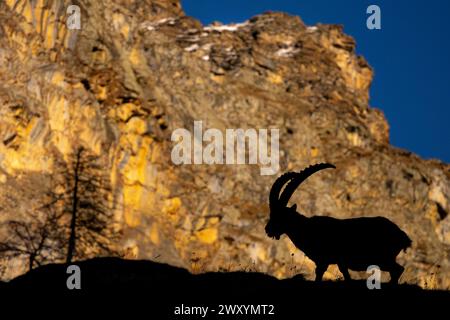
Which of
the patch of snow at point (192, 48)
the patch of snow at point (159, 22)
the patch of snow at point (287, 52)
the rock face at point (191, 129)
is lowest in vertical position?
the rock face at point (191, 129)

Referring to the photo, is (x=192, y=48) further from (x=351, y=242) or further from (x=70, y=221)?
(x=351, y=242)

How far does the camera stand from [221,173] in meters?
59.9

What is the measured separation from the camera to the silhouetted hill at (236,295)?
36.4 feet

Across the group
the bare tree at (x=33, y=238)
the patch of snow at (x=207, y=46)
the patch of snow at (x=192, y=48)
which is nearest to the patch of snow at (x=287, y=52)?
the patch of snow at (x=207, y=46)

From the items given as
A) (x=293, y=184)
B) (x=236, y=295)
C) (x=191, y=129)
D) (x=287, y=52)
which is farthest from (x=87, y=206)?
(x=287, y=52)

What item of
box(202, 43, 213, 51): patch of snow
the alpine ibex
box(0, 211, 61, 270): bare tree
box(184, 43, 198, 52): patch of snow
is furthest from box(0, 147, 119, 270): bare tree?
box(202, 43, 213, 51): patch of snow

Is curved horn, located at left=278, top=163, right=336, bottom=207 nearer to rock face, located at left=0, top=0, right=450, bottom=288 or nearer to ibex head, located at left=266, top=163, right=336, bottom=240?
ibex head, located at left=266, top=163, right=336, bottom=240

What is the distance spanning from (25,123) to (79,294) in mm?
28634

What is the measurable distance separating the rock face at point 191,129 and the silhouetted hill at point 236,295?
5.79 metres

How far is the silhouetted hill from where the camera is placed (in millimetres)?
11094

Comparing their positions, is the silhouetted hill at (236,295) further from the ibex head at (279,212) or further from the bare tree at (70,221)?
the bare tree at (70,221)

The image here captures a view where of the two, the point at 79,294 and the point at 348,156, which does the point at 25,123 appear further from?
the point at 348,156

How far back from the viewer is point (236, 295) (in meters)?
12.1
